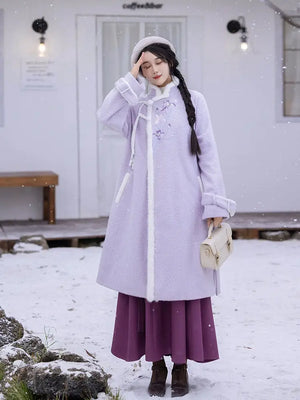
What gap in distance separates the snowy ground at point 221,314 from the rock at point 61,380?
8.4 inches

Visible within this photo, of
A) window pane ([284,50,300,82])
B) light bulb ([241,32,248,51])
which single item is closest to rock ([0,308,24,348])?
light bulb ([241,32,248,51])

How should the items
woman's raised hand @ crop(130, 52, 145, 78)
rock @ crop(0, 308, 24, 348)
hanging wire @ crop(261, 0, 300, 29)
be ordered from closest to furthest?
woman's raised hand @ crop(130, 52, 145, 78), rock @ crop(0, 308, 24, 348), hanging wire @ crop(261, 0, 300, 29)

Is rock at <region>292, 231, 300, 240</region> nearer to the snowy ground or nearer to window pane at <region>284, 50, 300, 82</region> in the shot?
the snowy ground

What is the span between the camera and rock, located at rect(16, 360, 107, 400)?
4555mm

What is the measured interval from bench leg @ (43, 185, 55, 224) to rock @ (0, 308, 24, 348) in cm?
511

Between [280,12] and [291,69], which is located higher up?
[280,12]

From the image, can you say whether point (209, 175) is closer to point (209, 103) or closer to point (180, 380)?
point (180, 380)

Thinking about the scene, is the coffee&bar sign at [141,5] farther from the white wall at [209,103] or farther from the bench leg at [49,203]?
the bench leg at [49,203]

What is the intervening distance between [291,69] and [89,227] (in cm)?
336

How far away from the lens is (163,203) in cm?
473

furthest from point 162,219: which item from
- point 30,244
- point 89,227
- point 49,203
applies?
point 49,203

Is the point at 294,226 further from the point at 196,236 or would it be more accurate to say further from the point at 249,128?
the point at 196,236

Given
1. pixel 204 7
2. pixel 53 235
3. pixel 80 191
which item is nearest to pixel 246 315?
pixel 53 235

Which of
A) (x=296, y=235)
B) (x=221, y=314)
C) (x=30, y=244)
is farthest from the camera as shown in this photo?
(x=296, y=235)
